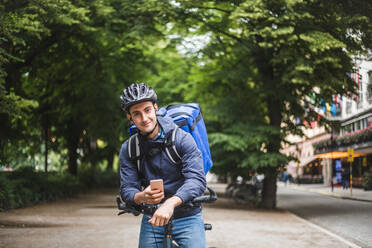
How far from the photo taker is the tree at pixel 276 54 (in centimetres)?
1623

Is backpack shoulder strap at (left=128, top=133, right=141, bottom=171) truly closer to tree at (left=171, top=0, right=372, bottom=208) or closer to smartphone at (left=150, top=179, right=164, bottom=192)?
smartphone at (left=150, top=179, right=164, bottom=192)

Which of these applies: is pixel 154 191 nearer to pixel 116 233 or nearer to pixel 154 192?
pixel 154 192

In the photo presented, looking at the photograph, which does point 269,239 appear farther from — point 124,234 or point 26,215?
point 26,215

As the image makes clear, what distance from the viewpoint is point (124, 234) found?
37.3 ft

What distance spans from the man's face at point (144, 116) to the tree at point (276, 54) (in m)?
12.8

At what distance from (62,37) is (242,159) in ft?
27.4

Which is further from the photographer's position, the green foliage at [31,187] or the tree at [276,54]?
the green foliage at [31,187]

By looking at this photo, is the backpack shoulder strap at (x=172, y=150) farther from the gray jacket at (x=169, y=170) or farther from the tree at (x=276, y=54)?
the tree at (x=276, y=54)

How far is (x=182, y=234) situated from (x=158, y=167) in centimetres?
49

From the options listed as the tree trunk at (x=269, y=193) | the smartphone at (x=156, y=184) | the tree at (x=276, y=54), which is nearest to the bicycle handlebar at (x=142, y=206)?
the smartphone at (x=156, y=184)

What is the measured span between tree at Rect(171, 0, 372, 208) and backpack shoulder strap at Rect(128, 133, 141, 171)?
12.9 meters

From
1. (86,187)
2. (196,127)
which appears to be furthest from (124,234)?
(86,187)

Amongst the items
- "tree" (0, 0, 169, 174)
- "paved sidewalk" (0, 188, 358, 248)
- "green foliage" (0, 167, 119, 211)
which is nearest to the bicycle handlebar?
"paved sidewalk" (0, 188, 358, 248)

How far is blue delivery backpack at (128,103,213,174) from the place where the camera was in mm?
3398
